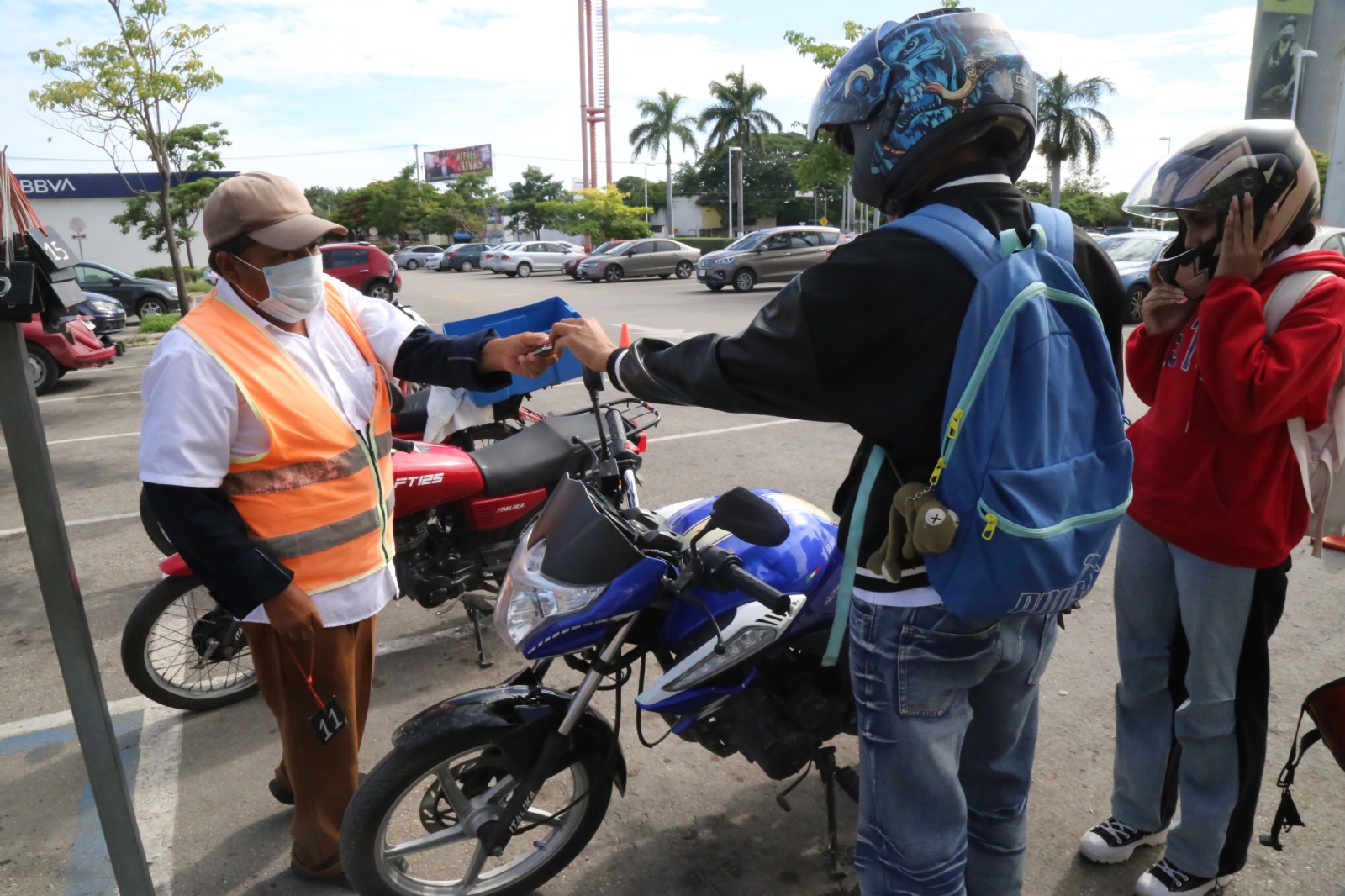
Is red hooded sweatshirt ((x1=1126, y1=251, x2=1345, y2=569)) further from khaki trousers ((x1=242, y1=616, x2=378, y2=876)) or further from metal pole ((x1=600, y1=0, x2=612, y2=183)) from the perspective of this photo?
metal pole ((x1=600, y1=0, x2=612, y2=183))

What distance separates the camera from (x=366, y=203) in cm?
5894

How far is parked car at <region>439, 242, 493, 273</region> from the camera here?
42531 millimetres

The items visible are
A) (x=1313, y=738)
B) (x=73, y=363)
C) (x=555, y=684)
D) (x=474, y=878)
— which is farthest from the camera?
(x=73, y=363)

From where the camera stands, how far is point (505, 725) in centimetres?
226

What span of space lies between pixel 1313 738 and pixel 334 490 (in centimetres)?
215

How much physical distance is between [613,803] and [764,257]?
71.1 ft

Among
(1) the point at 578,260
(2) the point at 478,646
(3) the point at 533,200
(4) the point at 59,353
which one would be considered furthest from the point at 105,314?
(3) the point at 533,200

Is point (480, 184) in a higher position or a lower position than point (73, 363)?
higher

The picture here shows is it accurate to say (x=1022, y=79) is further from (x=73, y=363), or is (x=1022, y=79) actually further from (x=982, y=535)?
(x=73, y=363)

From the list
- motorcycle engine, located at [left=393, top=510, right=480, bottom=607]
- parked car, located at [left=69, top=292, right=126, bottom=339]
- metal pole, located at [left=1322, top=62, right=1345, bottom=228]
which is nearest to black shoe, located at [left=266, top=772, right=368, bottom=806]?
motorcycle engine, located at [left=393, top=510, right=480, bottom=607]

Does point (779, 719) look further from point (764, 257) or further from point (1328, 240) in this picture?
point (764, 257)

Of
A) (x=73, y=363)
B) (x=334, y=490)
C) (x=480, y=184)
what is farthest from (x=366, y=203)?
(x=334, y=490)

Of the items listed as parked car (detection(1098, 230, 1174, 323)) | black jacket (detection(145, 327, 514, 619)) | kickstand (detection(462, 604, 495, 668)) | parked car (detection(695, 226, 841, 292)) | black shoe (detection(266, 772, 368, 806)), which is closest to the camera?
black jacket (detection(145, 327, 514, 619))

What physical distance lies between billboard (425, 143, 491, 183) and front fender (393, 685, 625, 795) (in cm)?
8091
